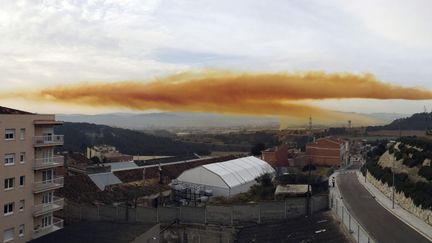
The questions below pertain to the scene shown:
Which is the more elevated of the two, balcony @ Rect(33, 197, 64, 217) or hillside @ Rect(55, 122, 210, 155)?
balcony @ Rect(33, 197, 64, 217)

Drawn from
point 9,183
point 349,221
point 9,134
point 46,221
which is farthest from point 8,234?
point 349,221

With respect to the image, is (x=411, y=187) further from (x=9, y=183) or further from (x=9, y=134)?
(x=9, y=134)

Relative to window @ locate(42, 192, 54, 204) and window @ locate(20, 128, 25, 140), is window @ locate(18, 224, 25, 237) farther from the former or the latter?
window @ locate(20, 128, 25, 140)

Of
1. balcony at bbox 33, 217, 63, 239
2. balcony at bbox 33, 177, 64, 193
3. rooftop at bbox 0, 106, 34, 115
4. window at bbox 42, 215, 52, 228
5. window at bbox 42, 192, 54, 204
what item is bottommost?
balcony at bbox 33, 217, 63, 239

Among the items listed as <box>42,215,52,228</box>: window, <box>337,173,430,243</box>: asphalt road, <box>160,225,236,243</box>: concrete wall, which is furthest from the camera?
<box>160,225,236,243</box>: concrete wall

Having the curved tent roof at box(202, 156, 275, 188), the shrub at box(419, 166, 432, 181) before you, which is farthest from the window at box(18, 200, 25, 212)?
the shrub at box(419, 166, 432, 181)

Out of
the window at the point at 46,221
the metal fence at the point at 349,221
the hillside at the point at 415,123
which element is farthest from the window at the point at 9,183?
the hillside at the point at 415,123

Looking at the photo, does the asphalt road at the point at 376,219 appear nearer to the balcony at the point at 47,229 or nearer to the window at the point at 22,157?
the balcony at the point at 47,229
